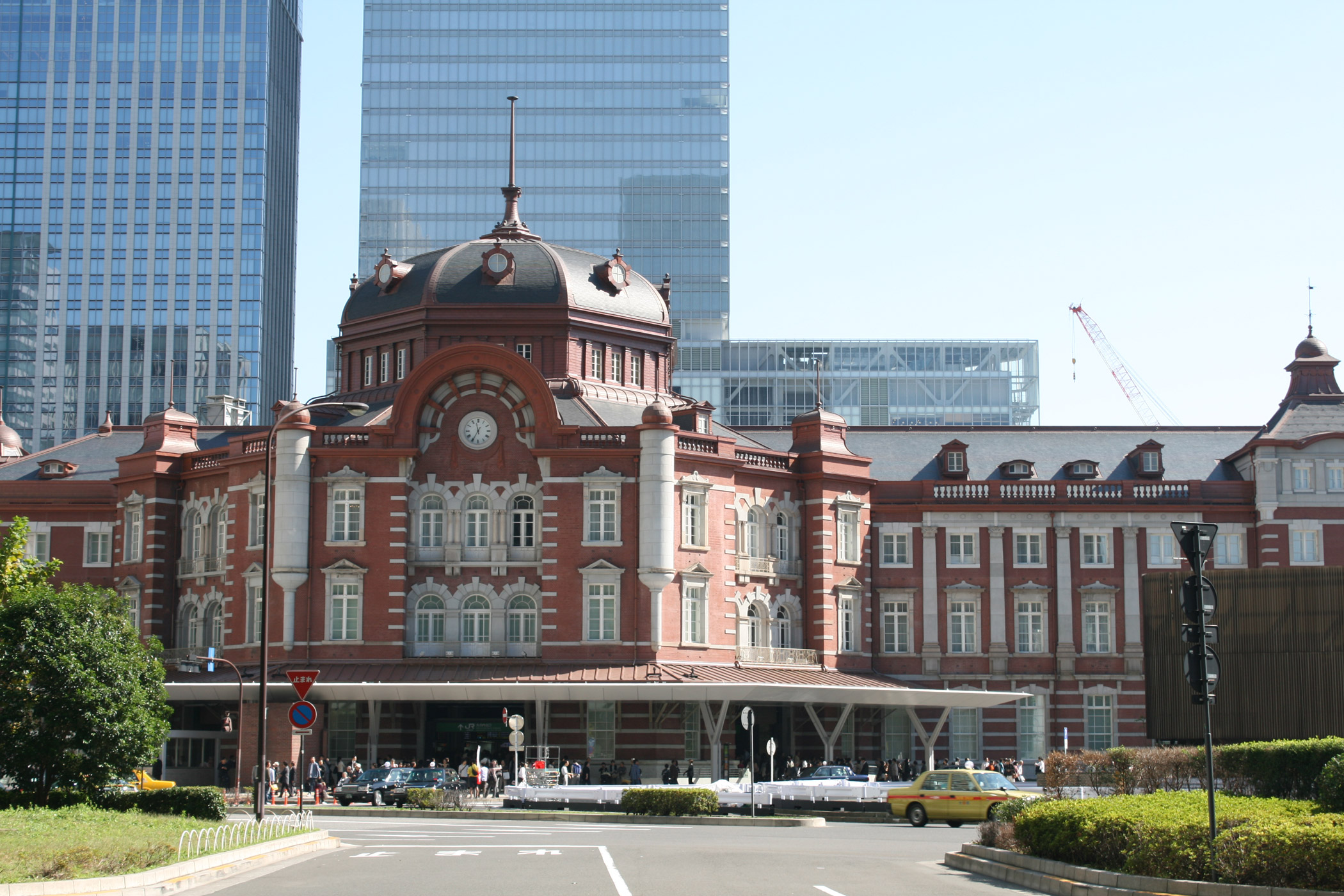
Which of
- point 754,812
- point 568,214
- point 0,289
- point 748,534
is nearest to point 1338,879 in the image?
point 754,812

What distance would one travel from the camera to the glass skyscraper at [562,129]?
152500 mm

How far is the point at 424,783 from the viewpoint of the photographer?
5466 cm

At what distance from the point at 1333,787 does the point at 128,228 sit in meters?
137

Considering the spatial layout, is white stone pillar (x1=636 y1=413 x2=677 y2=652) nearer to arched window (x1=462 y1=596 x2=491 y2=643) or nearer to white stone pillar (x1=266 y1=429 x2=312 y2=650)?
arched window (x1=462 y1=596 x2=491 y2=643)

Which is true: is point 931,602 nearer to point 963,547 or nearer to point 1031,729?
point 963,547

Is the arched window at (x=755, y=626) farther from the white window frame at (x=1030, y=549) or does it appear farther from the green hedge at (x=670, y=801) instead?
the green hedge at (x=670, y=801)

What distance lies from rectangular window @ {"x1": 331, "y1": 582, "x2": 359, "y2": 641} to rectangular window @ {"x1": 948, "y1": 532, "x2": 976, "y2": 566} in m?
25.2

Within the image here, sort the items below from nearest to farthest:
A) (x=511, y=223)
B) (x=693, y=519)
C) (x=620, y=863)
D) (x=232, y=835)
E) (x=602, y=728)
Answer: (x=620, y=863)
(x=232, y=835)
(x=602, y=728)
(x=693, y=519)
(x=511, y=223)

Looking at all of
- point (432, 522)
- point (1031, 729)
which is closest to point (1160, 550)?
point (1031, 729)

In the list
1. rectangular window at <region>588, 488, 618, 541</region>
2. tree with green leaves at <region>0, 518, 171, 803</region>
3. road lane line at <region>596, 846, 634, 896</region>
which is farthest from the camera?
rectangular window at <region>588, 488, 618, 541</region>

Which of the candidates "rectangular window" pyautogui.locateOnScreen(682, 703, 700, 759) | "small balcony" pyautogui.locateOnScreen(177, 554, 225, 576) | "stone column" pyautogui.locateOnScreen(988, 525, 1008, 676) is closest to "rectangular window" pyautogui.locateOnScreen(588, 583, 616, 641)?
"rectangular window" pyautogui.locateOnScreen(682, 703, 700, 759)

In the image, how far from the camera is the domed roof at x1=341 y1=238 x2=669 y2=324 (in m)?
Result: 72.2

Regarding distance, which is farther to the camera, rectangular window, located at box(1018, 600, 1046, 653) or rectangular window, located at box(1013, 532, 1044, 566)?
rectangular window, located at box(1013, 532, 1044, 566)

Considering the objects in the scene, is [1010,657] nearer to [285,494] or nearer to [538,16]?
[285,494]
